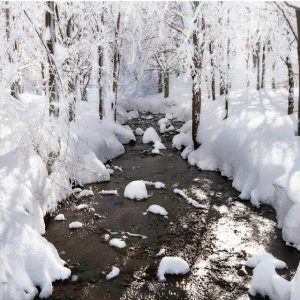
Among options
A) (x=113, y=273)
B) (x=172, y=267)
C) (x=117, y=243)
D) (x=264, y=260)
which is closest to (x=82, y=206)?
(x=117, y=243)

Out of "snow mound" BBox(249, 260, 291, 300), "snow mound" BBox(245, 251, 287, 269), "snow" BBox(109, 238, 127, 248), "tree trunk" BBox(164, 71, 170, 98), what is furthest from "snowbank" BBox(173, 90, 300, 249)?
"tree trunk" BBox(164, 71, 170, 98)

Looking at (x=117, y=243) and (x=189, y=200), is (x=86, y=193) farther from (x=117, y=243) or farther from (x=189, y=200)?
(x=117, y=243)

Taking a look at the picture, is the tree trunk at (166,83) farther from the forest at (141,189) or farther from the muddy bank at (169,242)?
the muddy bank at (169,242)

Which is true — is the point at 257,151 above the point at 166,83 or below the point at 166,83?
below

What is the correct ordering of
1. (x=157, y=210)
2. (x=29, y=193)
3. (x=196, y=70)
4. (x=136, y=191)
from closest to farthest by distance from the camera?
(x=29, y=193)
(x=157, y=210)
(x=136, y=191)
(x=196, y=70)

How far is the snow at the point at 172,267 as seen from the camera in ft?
25.5

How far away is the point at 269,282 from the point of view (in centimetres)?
700

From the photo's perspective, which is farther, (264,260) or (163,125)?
(163,125)

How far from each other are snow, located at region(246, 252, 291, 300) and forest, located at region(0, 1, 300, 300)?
21mm

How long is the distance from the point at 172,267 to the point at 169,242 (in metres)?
1.38

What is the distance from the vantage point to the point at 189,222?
10.2 m

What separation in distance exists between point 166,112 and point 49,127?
21764mm

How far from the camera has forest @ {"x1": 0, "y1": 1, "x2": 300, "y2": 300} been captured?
7.15 m

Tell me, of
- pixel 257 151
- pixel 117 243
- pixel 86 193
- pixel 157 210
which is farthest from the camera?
pixel 257 151
